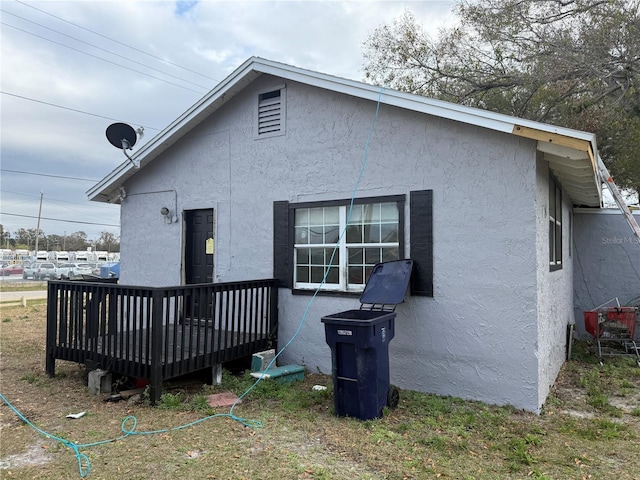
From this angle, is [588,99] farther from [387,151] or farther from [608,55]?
[387,151]

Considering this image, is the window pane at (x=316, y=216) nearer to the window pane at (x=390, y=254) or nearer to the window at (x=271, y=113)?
the window pane at (x=390, y=254)

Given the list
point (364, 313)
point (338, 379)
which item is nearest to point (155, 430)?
point (338, 379)

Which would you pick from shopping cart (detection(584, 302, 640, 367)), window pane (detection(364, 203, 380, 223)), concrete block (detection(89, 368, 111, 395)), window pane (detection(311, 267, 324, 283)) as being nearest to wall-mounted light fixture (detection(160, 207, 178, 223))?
window pane (detection(311, 267, 324, 283))

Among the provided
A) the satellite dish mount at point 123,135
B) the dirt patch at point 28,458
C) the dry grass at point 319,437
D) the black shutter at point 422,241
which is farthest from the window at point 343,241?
the dirt patch at point 28,458

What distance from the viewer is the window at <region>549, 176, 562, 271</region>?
254 inches

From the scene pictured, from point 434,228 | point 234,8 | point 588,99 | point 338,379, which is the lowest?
point 338,379

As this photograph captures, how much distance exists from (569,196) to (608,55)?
4.69 metres

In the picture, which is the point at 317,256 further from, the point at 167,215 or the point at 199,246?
the point at 167,215

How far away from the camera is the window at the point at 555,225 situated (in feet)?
21.1

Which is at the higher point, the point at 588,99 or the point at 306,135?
the point at 588,99

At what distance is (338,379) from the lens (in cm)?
473

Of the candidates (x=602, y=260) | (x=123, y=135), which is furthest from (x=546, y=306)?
(x=123, y=135)

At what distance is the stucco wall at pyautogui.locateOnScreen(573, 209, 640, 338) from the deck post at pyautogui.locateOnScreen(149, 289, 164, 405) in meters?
8.60

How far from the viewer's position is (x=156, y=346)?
5.16 m
